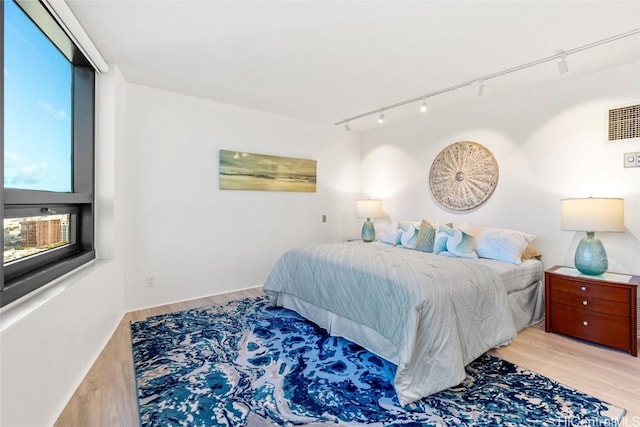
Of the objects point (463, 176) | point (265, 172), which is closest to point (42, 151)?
point (265, 172)

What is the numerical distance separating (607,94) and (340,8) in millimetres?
2639

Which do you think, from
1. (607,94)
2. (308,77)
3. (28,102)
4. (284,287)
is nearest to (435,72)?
(308,77)

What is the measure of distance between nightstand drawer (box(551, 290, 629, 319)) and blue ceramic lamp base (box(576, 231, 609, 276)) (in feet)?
0.77

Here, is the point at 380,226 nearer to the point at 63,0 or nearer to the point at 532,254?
the point at 532,254

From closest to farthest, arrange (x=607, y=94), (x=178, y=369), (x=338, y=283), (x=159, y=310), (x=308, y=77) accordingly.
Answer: (x=178, y=369)
(x=338, y=283)
(x=607, y=94)
(x=308, y=77)
(x=159, y=310)

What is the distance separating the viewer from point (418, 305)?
1.91 metres

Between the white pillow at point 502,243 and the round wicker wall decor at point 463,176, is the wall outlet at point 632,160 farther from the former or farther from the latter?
the round wicker wall decor at point 463,176

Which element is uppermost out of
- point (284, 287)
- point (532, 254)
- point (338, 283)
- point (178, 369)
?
point (532, 254)

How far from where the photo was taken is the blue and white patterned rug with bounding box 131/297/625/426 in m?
1.65

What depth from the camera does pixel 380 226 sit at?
16.4 ft

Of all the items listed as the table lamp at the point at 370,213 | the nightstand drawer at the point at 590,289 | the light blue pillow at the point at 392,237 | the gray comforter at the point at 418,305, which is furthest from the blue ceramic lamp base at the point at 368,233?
the nightstand drawer at the point at 590,289

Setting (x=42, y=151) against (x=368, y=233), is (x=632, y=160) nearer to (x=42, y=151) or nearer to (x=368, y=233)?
(x=368, y=233)

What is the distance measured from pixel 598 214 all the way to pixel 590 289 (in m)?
0.62

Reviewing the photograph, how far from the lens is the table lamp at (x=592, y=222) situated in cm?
249
